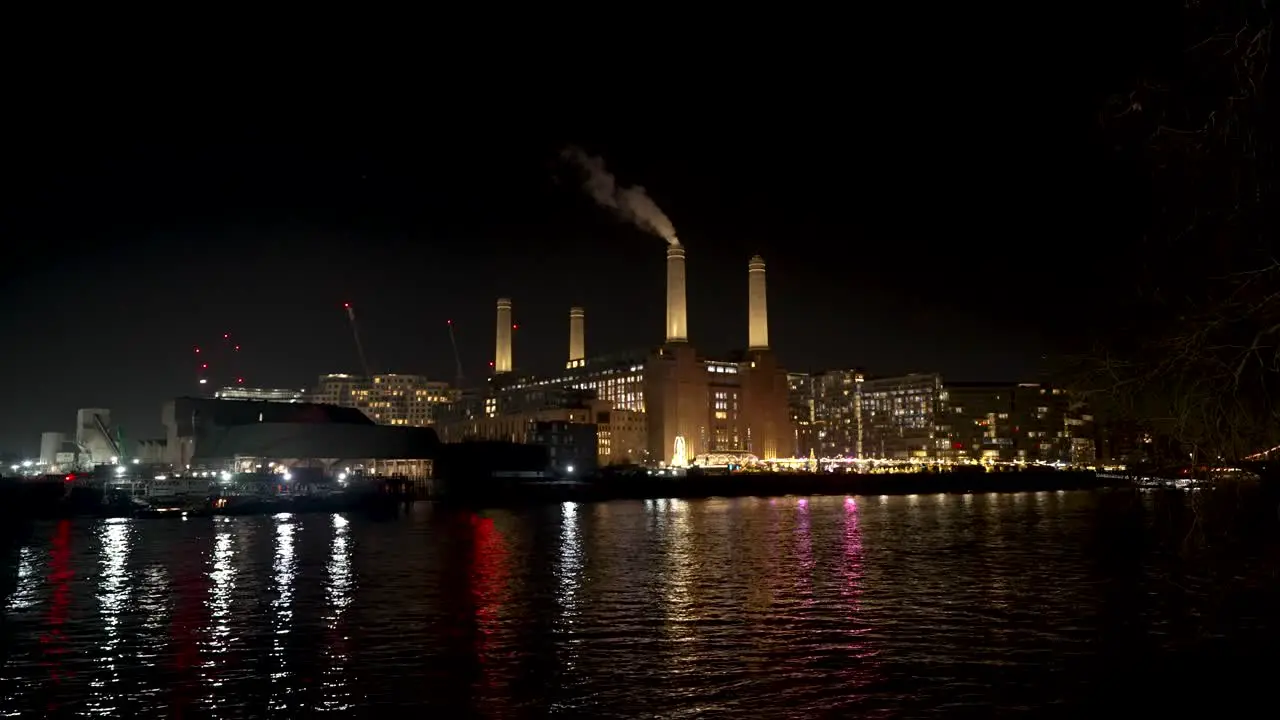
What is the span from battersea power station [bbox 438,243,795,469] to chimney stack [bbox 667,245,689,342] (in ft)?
0.45

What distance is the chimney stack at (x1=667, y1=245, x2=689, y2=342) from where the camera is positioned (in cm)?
14438

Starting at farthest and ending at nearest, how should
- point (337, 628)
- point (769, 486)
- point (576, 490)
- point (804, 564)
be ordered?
point (769, 486) → point (576, 490) → point (804, 564) → point (337, 628)

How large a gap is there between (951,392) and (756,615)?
163646 mm

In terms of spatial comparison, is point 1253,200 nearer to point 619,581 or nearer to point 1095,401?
point 1095,401

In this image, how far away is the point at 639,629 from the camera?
19.5 metres

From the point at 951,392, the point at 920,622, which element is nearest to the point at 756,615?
the point at 920,622

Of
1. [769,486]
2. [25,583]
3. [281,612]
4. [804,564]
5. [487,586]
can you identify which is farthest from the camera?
[769,486]

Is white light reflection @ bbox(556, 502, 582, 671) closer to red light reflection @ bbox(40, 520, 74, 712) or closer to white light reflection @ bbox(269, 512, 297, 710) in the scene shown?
white light reflection @ bbox(269, 512, 297, 710)

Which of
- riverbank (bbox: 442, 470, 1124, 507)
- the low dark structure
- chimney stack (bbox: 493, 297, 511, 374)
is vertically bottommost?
riverbank (bbox: 442, 470, 1124, 507)

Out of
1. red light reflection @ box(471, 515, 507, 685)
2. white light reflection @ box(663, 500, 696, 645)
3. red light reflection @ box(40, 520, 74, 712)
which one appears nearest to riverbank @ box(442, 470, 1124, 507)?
red light reflection @ box(471, 515, 507, 685)

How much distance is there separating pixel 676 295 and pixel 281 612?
12703 centimetres

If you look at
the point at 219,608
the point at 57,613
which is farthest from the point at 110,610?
the point at 219,608

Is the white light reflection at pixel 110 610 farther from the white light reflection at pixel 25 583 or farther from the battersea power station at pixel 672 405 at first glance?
the battersea power station at pixel 672 405

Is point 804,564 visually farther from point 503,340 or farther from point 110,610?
point 503,340
